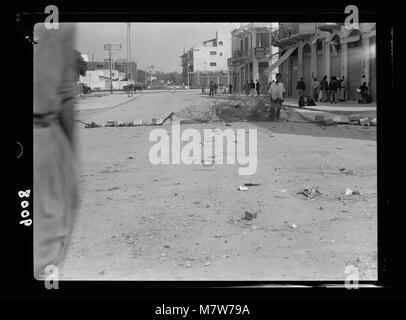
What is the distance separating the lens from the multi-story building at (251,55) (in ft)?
8.75

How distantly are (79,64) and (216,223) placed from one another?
1753 millimetres

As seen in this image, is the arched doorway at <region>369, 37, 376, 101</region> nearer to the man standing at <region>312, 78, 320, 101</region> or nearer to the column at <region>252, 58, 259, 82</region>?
the column at <region>252, 58, 259, 82</region>

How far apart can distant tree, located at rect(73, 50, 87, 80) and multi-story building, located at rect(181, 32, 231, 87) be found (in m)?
0.58

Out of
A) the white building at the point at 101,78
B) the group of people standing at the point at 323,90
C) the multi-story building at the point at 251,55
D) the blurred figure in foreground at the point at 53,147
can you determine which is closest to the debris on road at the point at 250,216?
the multi-story building at the point at 251,55

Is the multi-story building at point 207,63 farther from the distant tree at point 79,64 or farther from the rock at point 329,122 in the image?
the rock at point 329,122

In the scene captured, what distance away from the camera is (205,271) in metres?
2.66

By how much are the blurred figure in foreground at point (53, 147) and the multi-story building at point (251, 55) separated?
90cm

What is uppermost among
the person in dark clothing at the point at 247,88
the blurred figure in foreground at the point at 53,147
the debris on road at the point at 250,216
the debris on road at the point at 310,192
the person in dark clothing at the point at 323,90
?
the person in dark clothing at the point at 323,90

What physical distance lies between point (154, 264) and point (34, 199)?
826 mm
